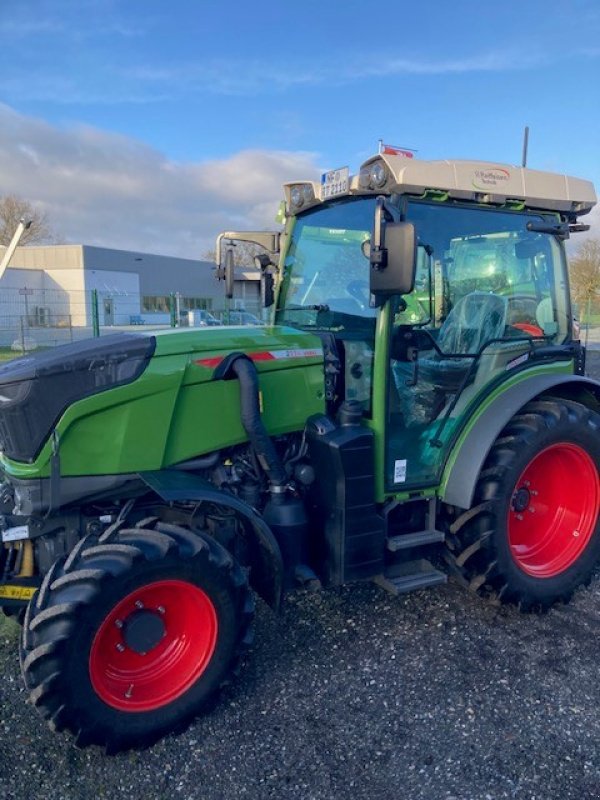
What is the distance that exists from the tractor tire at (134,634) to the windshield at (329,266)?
153 centimetres

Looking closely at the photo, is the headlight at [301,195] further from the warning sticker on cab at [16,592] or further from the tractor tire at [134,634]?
the warning sticker on cab at [16,592]

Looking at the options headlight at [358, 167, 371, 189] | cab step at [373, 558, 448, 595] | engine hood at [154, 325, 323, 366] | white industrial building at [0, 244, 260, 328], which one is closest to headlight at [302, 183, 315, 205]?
headlight at [358, 167, 371, 189]

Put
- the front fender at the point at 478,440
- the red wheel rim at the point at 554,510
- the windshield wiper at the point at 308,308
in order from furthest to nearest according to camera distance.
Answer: the red wheel rim at the point at 554,510, the windshield wiper at the point at 308,308, the front fender at the point at 478,440

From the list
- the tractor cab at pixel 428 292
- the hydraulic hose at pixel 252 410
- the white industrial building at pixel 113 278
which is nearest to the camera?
the hydraulic hose at pixel 252 410

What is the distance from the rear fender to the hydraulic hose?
0.28 metres

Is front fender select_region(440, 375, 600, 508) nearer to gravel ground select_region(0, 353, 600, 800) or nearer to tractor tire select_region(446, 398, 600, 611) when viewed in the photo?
tractor tire select_region(446, 398, 600, 611)

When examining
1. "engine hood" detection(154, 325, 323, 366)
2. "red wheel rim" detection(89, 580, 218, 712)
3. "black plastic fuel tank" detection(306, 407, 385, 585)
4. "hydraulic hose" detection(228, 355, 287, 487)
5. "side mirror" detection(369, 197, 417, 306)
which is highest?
"side mirror" detection(369, 197, 417, 306)

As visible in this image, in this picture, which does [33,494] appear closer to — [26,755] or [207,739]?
[26,755]

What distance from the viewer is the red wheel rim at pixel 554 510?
152 inches

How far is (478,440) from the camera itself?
346 centimetres

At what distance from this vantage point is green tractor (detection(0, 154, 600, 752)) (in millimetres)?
2684

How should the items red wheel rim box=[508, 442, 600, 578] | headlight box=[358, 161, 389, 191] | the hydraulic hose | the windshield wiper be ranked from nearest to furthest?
the hydraulic hose < headlight box=[358, 161, 389, 191] < the windshield wiper < red wheel rim box=[508, 442, 600, 578]

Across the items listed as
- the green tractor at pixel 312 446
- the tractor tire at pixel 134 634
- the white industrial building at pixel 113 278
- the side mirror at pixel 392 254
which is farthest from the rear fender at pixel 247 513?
the white industrial building at pixel 113 278

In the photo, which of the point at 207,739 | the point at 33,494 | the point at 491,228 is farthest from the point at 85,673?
the point at 491,228
